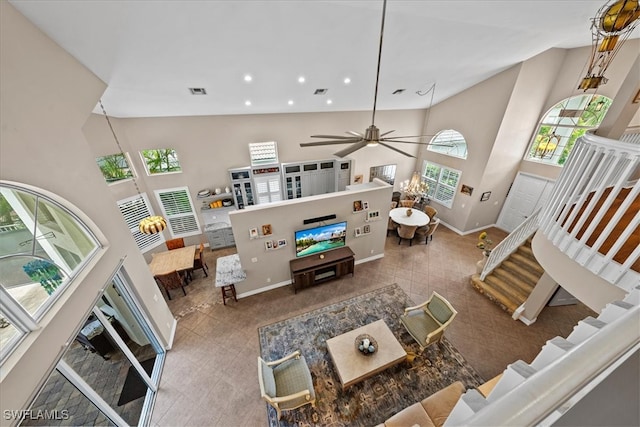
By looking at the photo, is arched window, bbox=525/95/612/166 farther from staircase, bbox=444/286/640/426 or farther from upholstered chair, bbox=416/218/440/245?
staircase, bbox=444/286/640/426

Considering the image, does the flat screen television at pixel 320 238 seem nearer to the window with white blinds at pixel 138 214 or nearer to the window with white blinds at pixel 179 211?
the window with white blinds at pixel 179 211

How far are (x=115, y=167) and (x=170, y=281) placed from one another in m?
3.09

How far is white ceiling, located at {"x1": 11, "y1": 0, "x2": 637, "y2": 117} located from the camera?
2.66 metres

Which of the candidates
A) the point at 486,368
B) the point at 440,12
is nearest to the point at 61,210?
the point at 440,12

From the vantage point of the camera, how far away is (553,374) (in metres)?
0.45

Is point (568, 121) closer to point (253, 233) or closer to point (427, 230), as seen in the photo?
point (427, 230)

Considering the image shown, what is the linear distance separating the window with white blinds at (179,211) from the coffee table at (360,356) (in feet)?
17.8

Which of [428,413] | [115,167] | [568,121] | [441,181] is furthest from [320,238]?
[568,121]

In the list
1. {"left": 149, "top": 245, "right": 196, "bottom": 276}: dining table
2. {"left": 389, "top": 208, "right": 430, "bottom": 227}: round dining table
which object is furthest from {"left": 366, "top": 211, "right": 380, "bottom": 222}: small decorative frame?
{"left": 149, "top": 245, "right": 196, "bottom": 276}: dining table

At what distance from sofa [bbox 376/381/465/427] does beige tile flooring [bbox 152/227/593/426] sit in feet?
4.15

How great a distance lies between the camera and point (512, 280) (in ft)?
16.6

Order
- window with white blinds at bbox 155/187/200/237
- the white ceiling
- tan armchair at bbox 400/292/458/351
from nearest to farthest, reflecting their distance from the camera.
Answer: the white ceiling < tan armchair at bbox 400/292/458/351 < window with white blinds at bbox 155/187/200/237

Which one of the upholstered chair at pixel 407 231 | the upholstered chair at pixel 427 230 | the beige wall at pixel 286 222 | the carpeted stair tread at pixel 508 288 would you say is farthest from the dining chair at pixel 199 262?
the carpeted stair tread at pixel 508 288

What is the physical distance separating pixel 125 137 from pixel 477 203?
9.97m
